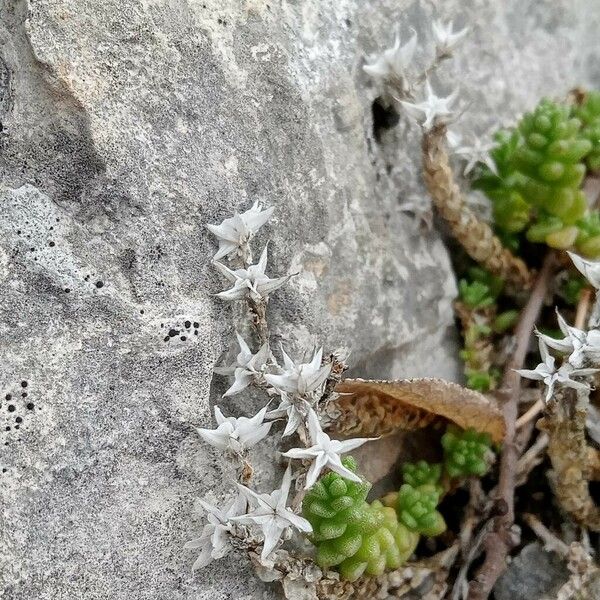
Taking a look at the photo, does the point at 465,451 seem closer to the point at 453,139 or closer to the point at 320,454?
the point at 320,454

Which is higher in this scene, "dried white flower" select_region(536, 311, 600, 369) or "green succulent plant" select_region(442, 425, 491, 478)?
"dried white flower" select_region(536, 311, 600, 369)

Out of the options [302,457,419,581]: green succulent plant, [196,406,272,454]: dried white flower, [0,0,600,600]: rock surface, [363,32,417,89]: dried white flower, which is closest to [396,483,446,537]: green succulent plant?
Result: [302,457,419,581]: green succulent plant

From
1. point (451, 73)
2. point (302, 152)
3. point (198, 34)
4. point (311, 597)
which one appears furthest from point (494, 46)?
point (311, 597)

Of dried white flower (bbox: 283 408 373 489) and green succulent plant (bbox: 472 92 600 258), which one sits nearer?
dried white flower (bbox: 283 408 373 489)

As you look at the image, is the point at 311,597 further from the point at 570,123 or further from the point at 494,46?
the point at 494,46

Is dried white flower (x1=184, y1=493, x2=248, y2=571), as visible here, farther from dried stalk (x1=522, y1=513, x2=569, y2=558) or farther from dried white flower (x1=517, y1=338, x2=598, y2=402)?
dried stalk (x1=522, y1=513, x2=569, y2=558)

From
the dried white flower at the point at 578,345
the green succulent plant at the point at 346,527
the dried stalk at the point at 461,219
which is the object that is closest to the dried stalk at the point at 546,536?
the green succulent plant at the point at 346,527

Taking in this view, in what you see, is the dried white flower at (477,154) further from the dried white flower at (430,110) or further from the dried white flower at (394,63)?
the dried white flower at (394,63)
